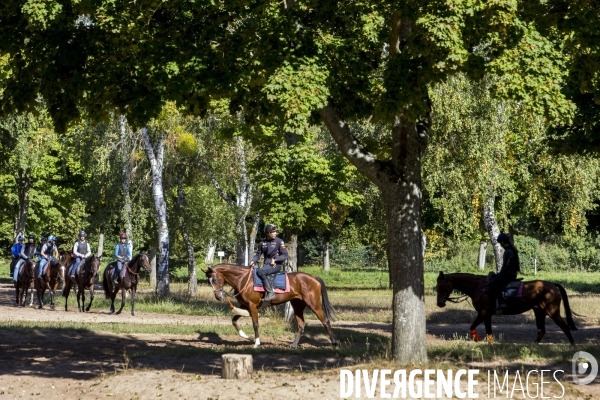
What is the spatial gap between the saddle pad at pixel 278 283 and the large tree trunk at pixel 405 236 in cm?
529

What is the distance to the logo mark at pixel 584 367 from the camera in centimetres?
1284

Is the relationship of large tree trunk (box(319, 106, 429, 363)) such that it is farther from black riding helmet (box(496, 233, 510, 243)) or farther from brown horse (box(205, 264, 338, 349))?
black riding helmet (box(496, 233, 510, 243))

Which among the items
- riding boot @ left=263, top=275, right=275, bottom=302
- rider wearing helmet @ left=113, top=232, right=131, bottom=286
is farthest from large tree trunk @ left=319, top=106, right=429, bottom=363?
rider wearing helmet @ left=113, top=232, right=131, bottom=286

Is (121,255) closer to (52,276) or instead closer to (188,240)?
(52,276)

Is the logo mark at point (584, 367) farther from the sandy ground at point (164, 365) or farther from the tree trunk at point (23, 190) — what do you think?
the tree trunk at point (23, 190)

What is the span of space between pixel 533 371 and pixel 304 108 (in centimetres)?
562

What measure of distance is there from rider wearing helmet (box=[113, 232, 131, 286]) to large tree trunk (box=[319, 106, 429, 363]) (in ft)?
51.3

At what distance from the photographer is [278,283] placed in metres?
19.3

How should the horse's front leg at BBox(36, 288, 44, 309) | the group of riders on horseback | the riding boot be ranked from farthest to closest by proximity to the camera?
1. the horse's front leg at BBox(36, 288, 44, 309)
2. the group of riders on horseback
3. the riding boot

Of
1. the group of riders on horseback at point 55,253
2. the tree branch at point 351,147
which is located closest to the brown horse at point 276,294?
the tree branch at point 351,147

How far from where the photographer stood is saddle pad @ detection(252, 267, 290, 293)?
63.1 ft

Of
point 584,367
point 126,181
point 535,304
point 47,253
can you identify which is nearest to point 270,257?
point 535,304

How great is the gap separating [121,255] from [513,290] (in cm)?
1423

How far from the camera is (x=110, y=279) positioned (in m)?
28.8
